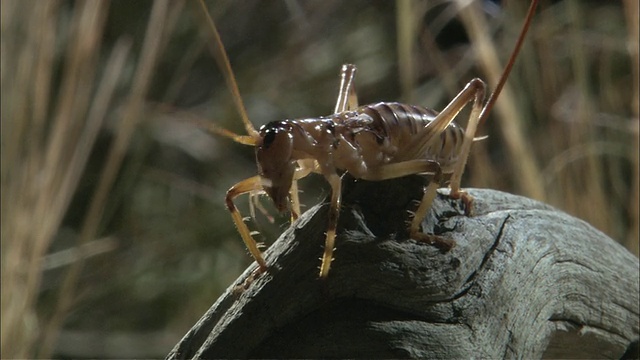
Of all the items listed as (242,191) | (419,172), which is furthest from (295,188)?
(419,172)

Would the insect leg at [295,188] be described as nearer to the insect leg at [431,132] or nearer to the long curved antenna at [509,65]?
the insect leg at [431,132]

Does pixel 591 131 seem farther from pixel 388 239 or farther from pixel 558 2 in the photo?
pixel 388 239

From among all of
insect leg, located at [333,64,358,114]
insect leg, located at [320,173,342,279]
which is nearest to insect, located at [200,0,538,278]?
insect leg, located at [320,173,342,279]

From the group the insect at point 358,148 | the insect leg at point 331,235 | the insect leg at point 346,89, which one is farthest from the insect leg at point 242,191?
the insect leg at point 346,89

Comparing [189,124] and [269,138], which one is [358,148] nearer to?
[269,138]

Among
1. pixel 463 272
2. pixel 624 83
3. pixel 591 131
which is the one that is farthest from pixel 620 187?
pixel 463 272
